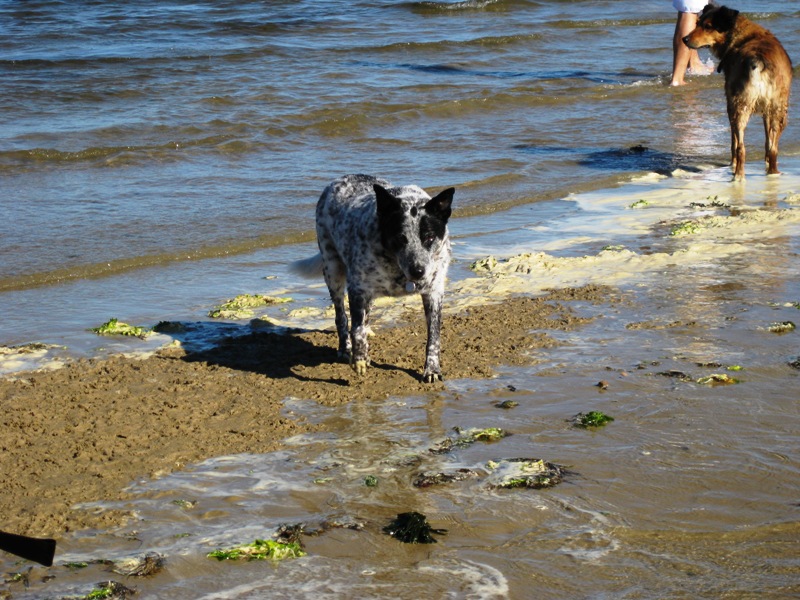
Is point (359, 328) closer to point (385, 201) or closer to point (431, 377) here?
point (431, 377)

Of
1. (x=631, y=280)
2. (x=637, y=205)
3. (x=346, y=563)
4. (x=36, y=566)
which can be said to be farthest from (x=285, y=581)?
(x=637, y=205)

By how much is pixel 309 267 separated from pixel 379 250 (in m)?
1.53

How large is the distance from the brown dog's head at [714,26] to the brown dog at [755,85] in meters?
→ 0.06

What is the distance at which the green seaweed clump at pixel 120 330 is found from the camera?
740cm

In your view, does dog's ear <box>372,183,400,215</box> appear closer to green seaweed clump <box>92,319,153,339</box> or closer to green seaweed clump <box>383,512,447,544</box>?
green seaweed clump <box>383,512,447,544</box>

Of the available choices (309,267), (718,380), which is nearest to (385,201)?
(309,267)

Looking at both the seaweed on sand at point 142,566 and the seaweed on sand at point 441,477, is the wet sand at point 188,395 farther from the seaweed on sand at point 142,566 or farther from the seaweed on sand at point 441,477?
the seaweed on sand at point 441,477

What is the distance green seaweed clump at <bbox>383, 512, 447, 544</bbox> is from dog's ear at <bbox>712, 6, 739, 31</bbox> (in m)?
9.09

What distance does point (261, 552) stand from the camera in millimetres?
4211

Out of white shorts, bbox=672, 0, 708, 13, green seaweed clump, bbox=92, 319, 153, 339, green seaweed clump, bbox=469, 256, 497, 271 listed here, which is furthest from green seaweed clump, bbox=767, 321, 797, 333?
white shorts, bbox=672, 0, 708, 13

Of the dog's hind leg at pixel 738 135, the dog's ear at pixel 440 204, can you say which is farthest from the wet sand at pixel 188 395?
the dog's hind leg at pixel 738 135

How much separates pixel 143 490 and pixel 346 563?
1.22 meters

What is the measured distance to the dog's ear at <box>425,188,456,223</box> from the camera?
5855mm

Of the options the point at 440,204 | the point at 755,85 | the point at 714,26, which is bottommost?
the point at 440,204
